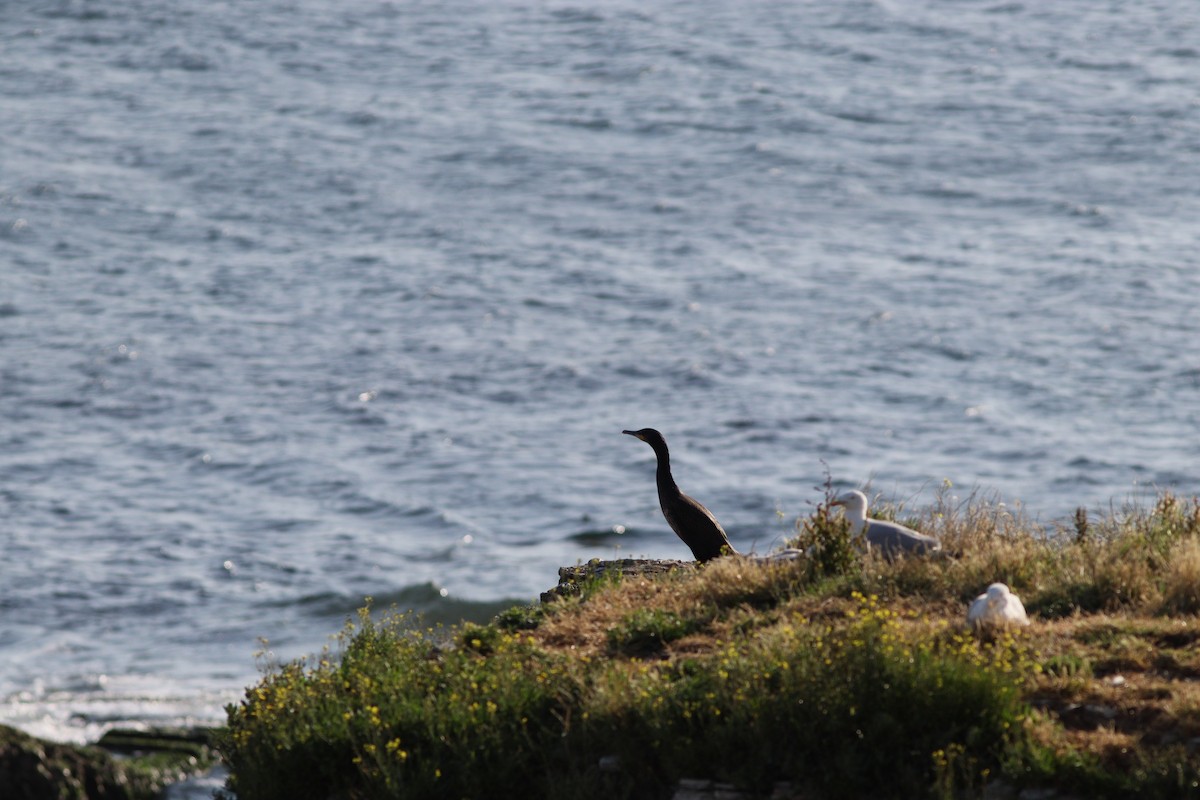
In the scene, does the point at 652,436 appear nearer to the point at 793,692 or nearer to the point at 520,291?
the point at 793,692

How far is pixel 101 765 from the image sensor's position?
724 inches

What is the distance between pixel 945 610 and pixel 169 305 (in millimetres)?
42846

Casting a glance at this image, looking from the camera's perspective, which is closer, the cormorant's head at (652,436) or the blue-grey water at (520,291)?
the cormorant's head at (652,436)

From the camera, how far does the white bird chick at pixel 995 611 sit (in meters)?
9.73

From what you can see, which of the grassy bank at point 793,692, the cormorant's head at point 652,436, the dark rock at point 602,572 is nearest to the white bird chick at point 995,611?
→ the grassy bank at point 793,692

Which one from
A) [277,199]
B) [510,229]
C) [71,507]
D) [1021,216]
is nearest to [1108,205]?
[1021,216]

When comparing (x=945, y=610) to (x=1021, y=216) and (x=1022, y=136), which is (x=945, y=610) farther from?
(x=1022, y=136)

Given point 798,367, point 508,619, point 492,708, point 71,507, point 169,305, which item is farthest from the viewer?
point 169,305

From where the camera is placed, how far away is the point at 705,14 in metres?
74.7

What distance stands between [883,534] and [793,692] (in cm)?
314

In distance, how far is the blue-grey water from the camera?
115 ft

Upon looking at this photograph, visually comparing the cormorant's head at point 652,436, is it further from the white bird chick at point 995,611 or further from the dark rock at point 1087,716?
the dark rock at point 1087,716

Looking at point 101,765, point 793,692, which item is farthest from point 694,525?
point 101,765

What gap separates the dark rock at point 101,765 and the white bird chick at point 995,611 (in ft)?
32.1
